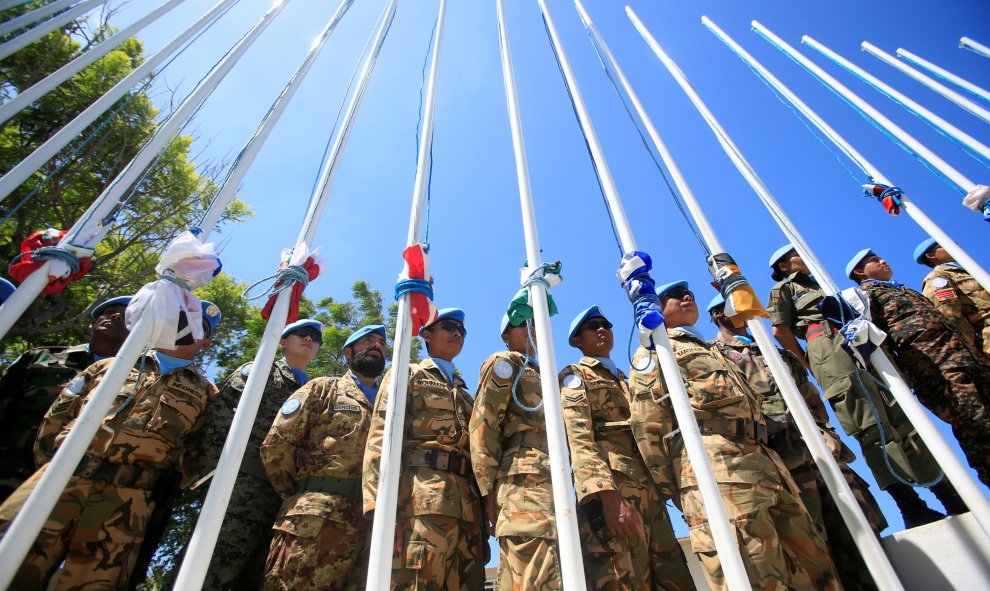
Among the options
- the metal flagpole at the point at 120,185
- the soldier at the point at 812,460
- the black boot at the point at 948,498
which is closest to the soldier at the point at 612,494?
the soldier at the point at 812,460

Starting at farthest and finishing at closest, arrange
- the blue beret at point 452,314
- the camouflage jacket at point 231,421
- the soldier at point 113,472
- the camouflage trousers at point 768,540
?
the blue beret at point 452,314 < the camouflage jacket at point 231,421 < the soldier at point 113,472 < the camouflage trousers at point 768,540

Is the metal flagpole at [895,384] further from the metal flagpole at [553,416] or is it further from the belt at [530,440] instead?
the belt at [530,440]

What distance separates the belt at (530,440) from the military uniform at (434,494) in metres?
0.39

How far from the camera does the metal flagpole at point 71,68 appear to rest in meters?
3.16

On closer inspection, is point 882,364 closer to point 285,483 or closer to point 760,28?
point 285,483

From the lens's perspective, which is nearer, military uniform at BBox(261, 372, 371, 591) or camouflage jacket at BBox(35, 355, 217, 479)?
military uniform at BBox(261, 372, 371, 591)

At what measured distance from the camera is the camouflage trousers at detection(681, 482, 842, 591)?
2.33 m

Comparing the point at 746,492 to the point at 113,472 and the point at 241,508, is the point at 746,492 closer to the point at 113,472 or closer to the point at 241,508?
the point at 241,508

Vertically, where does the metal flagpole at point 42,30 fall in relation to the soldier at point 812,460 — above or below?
above

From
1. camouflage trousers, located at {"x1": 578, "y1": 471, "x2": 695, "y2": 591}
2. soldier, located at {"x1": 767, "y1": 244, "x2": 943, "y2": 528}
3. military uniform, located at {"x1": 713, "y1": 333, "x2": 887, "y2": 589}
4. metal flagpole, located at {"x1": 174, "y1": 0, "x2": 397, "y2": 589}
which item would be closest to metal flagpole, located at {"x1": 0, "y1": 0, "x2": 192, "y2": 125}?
metal flagpole, located at {"x1": 174, "y1": 0, "x2": 397, "y2": 589}

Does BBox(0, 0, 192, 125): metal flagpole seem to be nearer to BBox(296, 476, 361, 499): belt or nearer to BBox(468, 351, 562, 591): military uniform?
BBox(296, 476, 361, 499): belt

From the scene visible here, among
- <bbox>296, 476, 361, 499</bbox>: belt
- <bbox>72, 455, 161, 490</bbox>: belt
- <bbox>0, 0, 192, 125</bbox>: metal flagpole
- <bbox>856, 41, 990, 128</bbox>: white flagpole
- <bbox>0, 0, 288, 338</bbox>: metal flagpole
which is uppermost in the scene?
<bbox>856, 41, 990, 128</bbox>: white flagpole

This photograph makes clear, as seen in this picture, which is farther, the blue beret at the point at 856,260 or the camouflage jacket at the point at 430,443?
the blue beret at the point at 856,260

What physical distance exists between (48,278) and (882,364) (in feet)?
14.0
